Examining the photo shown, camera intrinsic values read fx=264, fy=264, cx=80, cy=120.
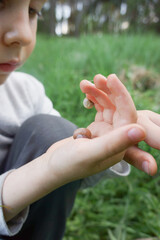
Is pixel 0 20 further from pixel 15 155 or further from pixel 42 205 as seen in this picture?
pixel 42 205

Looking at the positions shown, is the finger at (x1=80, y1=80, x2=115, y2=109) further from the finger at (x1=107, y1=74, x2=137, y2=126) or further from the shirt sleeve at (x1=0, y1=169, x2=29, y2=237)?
the shirt sleeve at (x1=0, y1=169, x2=29, y2=237)

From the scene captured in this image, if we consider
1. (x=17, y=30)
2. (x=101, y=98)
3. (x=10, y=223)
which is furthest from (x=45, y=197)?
(x=17, y=30)

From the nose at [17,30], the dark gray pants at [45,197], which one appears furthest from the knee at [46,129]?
the nose at [17,30]

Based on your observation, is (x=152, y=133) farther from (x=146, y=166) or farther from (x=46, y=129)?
(x=46, y=129)

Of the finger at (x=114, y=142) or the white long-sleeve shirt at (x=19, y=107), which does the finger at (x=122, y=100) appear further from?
the white long-sleeve shirt at (x=19, y=107)

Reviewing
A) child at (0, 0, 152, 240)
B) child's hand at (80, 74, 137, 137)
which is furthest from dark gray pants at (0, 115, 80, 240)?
child's hand at (80, 74, 137, 137)

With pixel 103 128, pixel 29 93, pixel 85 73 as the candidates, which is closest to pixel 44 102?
pixel 29 93
